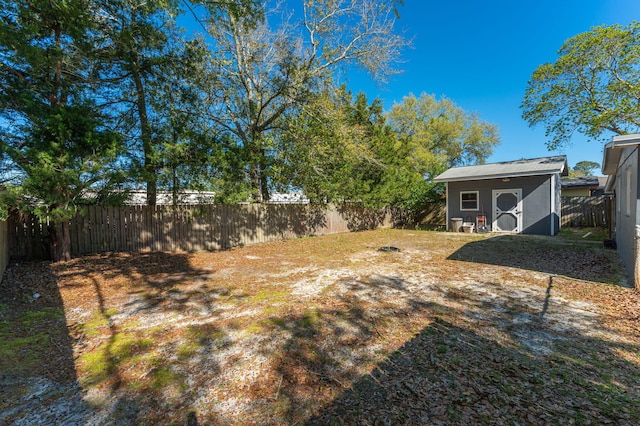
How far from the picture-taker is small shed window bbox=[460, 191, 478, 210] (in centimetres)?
1373

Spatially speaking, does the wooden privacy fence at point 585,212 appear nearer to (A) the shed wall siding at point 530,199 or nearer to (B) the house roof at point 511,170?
(B) the house roof at point 511,170

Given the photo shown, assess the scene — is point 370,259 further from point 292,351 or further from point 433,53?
point 433,53

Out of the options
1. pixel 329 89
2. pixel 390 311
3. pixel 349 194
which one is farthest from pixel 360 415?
pixel 349 194

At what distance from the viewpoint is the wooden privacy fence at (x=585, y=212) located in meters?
13.7

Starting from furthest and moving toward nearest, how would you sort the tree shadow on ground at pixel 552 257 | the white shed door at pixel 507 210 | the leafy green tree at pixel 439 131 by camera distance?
the leafy green tree at pixel 439 131 → the white shed door at pixel 507 210 → the tree shadow on ground at pixel 552 257

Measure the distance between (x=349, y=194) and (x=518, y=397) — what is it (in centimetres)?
1216

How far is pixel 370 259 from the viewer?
747 cm

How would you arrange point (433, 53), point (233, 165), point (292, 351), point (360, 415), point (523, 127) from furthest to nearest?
point (523, 127) → point (433, 53) → point (233, 165) → point (292, 351) → point (360, 415)

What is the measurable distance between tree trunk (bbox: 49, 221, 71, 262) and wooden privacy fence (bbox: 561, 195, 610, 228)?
2046cm

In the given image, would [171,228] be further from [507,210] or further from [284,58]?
[507,210]

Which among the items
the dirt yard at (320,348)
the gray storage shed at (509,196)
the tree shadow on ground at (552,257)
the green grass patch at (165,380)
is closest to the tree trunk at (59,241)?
the dirt yard at (320,348)

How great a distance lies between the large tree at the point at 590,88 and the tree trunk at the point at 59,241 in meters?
22.1

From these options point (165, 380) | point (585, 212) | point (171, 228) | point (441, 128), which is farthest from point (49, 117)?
point (441, 128)

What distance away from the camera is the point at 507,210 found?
498 inches
